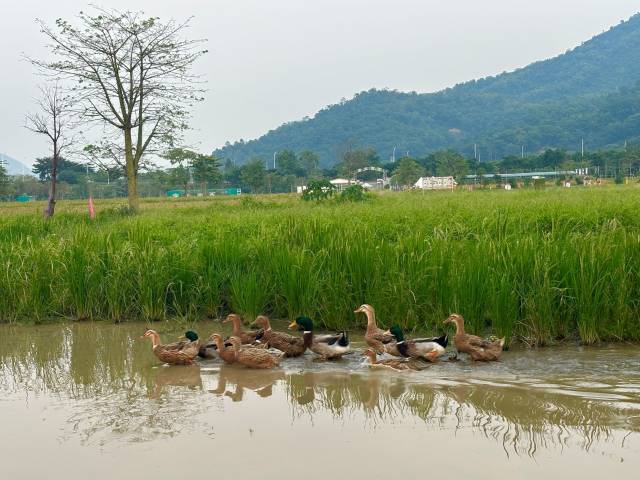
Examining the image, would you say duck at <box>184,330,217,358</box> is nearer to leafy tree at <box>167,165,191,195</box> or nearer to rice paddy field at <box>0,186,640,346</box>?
rice paddy field at <box>0,186,640,346</box>

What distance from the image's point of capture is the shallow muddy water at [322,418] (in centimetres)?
434

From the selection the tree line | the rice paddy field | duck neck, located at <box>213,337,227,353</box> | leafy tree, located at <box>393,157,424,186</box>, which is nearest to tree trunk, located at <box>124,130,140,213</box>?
the rice paddy field

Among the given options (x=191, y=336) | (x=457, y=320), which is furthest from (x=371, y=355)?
(x=191, y=336)

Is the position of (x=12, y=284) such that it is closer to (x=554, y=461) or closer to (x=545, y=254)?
(x=545, y=254)

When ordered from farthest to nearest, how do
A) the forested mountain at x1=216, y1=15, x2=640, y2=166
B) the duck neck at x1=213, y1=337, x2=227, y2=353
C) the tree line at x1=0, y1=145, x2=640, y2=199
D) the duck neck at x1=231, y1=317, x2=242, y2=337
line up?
the forested mountain at x1=216, y1=15, x2=640, y2=166, the tree line at x1=0, y1=145, x2=640, y2=199, the duck neck at x1=231, y1=317, x2=242, y2=337, the duck neck at x1=213, y1=337, x2=227, y2=353

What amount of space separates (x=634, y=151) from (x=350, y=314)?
228 ft

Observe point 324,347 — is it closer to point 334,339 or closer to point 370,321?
point 334,339

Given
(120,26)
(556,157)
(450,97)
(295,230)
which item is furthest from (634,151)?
(450,97)

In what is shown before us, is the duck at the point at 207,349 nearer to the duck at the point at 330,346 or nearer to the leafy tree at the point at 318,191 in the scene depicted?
the duck at the point at 330,346

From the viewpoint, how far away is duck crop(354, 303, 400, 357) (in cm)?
692

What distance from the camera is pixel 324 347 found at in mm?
6957

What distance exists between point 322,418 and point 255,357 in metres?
1.62

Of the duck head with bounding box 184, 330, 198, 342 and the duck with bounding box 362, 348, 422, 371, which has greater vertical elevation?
the duck head with bounding box 184, 330, 198, 342

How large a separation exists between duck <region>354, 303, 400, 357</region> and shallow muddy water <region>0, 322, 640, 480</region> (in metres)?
0.23
